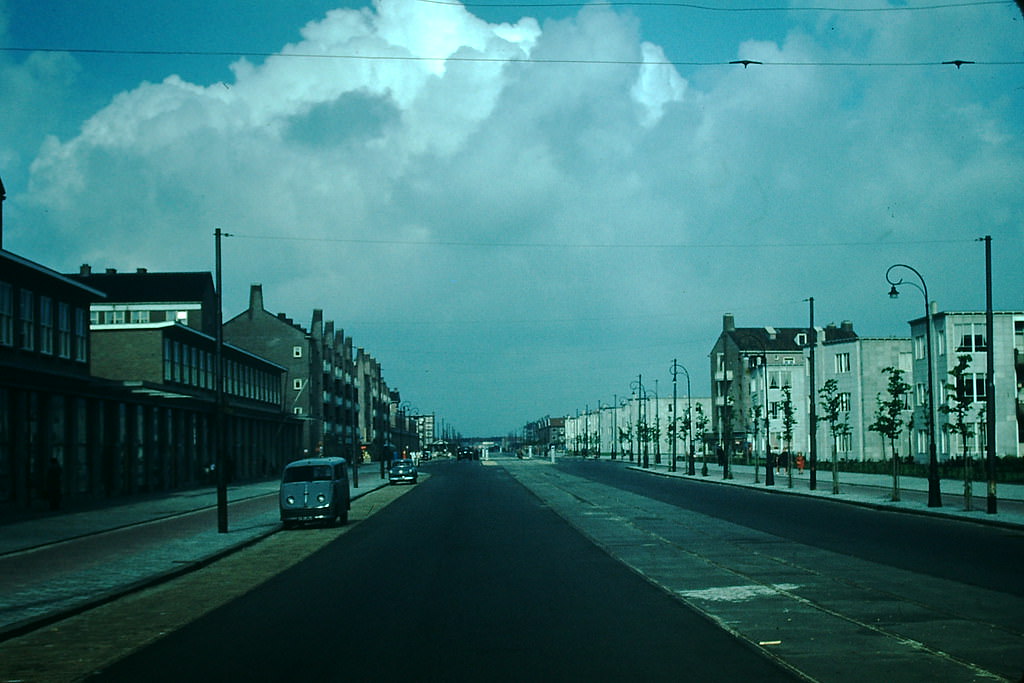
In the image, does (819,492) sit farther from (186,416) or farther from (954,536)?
(186,416)

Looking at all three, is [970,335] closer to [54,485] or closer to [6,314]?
[54,485]

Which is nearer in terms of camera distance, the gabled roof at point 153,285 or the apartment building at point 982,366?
the apartment building at point 982,366

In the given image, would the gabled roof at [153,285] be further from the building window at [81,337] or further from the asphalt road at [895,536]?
the asphalt road at [895,536]

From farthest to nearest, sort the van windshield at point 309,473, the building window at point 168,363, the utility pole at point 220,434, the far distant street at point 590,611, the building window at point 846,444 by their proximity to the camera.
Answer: the building window at point 846,444, the building window at point 168,363, the van windshield at point 309,473, the utility pole at point 220,434, the far distant street at point 590,611

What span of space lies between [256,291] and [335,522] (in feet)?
268

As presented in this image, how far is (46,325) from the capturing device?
42.2 metres

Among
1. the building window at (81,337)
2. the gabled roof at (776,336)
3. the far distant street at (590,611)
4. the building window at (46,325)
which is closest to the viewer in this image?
the far distant street at (590,611)

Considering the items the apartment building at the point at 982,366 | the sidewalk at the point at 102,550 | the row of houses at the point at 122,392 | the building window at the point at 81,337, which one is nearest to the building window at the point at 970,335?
the apartment building at the point at 982,366

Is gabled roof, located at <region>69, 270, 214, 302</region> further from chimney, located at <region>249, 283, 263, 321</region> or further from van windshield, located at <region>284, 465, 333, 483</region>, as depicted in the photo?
van windshield, located at <region>284, 465, 333, 483</region>

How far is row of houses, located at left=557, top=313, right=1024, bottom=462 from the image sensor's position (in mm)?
73500

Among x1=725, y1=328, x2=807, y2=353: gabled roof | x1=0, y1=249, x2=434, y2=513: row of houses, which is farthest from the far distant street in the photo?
x1=725, y1=328, x2=807, y2=353: gabled roof

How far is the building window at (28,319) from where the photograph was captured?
39.6m

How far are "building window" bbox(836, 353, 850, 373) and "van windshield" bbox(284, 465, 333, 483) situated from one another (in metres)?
74.3

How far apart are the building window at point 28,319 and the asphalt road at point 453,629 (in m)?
22.7
